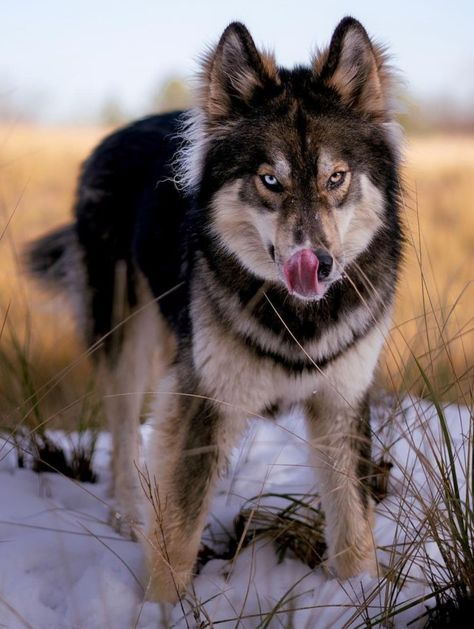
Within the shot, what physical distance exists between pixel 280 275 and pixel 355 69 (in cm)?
87

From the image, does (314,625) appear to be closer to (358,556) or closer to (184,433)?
(358,556)

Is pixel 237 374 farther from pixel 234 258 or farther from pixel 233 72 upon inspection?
pixel 233 72

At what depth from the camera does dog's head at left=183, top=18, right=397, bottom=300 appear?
261 centimetres

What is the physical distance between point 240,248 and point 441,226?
10.5m

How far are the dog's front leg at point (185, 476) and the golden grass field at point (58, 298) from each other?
0.50 m

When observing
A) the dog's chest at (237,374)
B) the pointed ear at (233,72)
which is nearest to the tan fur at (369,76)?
the pointed ear at (233,72)

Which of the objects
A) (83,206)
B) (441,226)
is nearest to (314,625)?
(83,206)

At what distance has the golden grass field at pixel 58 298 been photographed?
3.77 m

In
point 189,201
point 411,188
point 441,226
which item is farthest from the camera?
point 441,226

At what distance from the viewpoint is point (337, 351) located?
2934mm

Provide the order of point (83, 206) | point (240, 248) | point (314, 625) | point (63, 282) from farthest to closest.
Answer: point (63, 282) < point (83, 206) < point (240, 248) < point (314, 625)

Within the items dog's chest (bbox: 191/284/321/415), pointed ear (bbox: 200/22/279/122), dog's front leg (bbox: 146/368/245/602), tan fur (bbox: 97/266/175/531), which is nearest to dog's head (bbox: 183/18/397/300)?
pointed ear (bbox: 200/22/279/122)

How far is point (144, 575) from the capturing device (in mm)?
3131

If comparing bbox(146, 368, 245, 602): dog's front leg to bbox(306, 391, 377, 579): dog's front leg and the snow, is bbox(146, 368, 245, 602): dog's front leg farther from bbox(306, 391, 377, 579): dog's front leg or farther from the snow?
bbox(306, 391, 377, 579): dog's front leg
